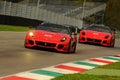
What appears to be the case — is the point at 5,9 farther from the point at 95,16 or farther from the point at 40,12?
the point at 95,16

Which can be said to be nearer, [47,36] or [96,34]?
[47,36]

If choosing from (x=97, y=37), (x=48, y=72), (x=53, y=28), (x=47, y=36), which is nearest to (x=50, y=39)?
(x=47, y=36)

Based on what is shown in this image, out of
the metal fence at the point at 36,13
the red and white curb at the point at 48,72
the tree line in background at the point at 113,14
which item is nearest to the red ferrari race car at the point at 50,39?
the red and white curb at the point at 48,72

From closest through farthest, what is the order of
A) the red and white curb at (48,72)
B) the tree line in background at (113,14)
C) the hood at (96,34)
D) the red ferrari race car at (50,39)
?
the red and white curb at (48,72) < the red ferrari race car at (50,39) < the hood at (96,34) < the tree line in background at (113,14)

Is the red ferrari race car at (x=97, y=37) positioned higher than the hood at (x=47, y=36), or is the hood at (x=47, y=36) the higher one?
the hood at (x=47, y=36)

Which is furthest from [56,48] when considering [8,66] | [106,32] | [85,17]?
[85,17]

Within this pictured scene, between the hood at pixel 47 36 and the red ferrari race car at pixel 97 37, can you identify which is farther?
the red ferrari race car at pixel 97 37

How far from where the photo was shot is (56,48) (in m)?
19.5

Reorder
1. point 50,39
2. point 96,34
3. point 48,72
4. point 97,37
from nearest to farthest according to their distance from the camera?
1. point 48,72
2. point 50,39
3. point 96,34
4. point 97,37

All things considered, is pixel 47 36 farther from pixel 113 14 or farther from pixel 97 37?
pixel 113 14

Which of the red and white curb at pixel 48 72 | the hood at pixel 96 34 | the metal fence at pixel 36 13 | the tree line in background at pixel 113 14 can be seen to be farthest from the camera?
the tree line in background at pixel 113 14

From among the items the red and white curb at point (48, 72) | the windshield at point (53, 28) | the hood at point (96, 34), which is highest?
the windshield at point (53, 28)

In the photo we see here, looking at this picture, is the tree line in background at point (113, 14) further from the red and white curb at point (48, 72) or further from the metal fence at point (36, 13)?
the red and white curb at point (48, 72)

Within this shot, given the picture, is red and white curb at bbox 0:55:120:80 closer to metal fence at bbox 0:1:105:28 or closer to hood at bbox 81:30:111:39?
hood at bbox 81:30:111:39
